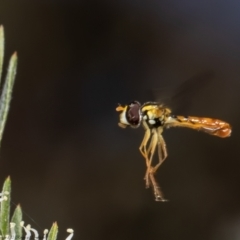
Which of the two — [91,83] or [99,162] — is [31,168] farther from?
[91,83]

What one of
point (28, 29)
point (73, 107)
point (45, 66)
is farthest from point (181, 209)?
point (28, 29)

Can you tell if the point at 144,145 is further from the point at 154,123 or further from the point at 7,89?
the point at 7,89

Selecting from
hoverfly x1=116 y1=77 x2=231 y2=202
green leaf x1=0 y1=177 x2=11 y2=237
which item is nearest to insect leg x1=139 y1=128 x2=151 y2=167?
hoverfly x1=116 y1=77 x2=231 y2=202

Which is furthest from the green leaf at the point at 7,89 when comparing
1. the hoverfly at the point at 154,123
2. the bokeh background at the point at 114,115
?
the bokeh background at the point at 114,115

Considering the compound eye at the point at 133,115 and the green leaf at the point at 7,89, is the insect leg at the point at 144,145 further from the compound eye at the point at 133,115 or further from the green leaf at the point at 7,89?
the green leaf at the point at 7,89

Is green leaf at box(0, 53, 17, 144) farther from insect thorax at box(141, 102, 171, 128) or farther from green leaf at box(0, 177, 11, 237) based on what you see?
insect thorax at box(141, 102, 171, 128)

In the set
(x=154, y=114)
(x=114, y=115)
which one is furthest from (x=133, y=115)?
(x=114, y=115)
